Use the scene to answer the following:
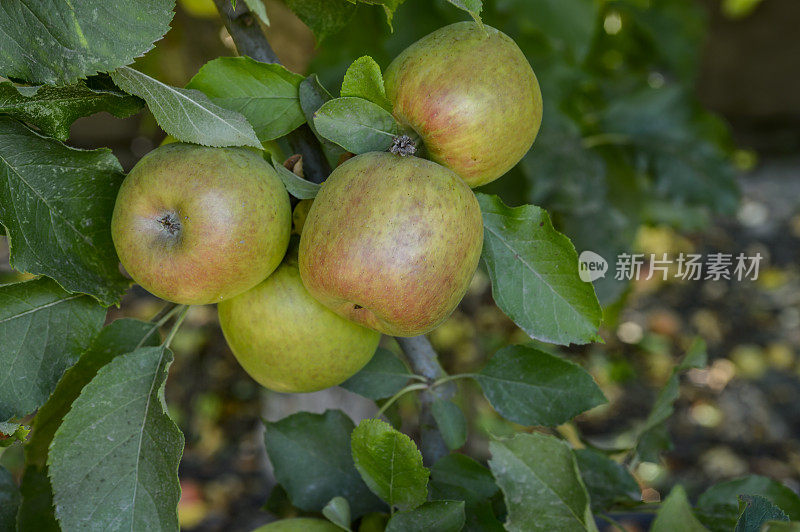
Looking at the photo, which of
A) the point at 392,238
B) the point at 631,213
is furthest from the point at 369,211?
the point at 631,213

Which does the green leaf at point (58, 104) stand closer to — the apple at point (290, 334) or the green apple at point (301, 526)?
the apple at point (290, 334)

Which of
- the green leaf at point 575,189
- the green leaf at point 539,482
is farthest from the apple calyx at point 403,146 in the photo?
the green leaf at point 575,189

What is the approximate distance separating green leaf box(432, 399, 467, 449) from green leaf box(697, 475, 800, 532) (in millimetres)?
233

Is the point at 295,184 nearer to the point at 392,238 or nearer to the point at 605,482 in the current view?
A: the point at 392,238

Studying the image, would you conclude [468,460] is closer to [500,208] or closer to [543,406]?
[543,406]

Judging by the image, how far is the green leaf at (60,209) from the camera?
19.0 inches

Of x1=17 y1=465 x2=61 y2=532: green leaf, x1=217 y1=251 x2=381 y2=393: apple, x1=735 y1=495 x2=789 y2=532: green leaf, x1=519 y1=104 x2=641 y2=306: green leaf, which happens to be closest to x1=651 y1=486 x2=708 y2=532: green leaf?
x1=735 y1=495 x2=789 y2=532: green leaf

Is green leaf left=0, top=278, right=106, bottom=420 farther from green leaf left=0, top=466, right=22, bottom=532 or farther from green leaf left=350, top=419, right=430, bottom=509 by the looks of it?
green leaf left=350, top=419, right=430, bottom=509

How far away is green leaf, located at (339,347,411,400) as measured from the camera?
650 millimetres

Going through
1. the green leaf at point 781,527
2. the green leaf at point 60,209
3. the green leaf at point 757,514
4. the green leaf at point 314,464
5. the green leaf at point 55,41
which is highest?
the green leaf at point 55,41

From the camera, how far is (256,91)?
0.53 m

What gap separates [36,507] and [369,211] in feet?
1.29

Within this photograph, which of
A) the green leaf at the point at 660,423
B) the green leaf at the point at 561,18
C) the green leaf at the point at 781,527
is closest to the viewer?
the green leaf at the point at 781,527

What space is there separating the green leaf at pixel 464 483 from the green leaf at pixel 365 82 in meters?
0.31
